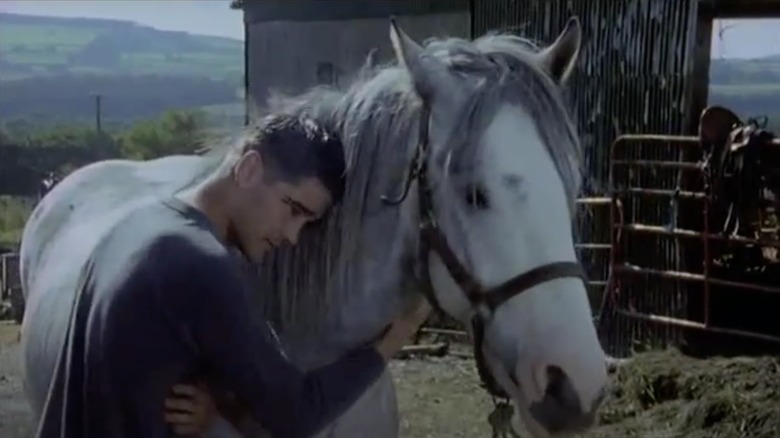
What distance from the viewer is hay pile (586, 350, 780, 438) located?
574cm

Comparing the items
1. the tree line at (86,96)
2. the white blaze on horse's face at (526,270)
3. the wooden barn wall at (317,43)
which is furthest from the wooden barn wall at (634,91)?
the tree line at (86,96)

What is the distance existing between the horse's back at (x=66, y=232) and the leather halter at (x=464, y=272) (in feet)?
1.75

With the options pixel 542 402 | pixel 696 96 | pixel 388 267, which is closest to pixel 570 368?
pixel 542 402

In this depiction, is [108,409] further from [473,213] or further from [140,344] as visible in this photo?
[473,213]

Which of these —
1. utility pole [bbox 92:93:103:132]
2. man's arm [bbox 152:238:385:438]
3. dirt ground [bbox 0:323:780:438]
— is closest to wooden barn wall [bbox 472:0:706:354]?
dirt ground [bbox 0:323:780:438]

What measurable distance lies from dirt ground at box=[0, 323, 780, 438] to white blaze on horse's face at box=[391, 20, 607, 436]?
12.5 ft

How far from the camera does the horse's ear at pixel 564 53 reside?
235cm

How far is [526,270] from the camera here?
2.08 m

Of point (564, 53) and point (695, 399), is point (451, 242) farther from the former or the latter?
point (695, 399)

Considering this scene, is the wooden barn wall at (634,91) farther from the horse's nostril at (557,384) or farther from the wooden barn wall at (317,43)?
the horse's nostril at (557,384)

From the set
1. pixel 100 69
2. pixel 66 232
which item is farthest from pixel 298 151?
pixel 100 69

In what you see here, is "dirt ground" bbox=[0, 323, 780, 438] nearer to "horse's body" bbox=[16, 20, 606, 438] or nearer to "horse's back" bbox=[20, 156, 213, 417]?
"horse's back" bbox=[20, 156, 213, 417]

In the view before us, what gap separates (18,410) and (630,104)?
189 inches

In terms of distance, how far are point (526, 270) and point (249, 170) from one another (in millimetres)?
525
